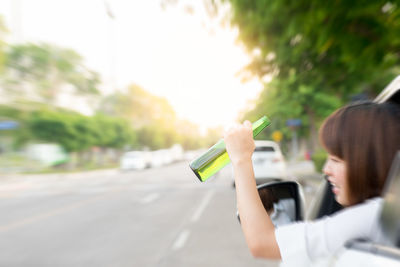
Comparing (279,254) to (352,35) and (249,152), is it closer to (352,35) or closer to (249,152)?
(249,152)

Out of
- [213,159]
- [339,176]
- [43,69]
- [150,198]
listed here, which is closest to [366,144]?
[339,176]

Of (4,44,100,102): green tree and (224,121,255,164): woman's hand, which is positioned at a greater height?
(4,44,100,102): green tree

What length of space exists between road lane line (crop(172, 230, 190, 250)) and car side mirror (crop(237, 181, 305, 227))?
382 cm

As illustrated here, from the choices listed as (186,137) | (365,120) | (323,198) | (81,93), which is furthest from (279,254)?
(186,137)

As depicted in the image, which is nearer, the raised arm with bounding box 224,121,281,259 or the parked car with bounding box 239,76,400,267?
the parked car with bounding box 239,76,400,267

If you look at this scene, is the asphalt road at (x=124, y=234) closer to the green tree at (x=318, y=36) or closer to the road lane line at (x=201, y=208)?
the road lane line at (x=201, y=208)

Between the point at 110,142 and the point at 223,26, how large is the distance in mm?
34188

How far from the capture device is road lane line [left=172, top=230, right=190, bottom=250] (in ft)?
16.0

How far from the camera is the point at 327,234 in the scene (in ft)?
2.39

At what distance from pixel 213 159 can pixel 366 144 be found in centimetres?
41

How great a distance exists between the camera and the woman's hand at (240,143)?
855 millimetres

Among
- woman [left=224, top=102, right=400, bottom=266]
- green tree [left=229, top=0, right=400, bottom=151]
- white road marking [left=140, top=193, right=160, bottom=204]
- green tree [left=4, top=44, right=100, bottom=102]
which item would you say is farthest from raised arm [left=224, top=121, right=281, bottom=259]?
green tree [left=4, top=44, right=100, bottom=102]

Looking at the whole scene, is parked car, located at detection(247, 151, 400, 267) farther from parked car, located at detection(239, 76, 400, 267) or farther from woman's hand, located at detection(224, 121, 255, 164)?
woman's hand, located at detection(224, 121, 255, 164)

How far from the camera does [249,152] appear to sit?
0.86 m
